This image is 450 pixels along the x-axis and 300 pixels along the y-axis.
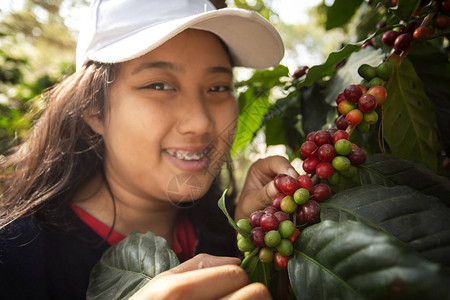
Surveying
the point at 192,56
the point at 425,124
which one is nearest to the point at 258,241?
the point at 425,124

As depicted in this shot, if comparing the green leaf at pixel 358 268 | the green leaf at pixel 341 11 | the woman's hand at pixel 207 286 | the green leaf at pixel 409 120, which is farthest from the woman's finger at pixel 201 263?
the green leaf at pixel 341 11

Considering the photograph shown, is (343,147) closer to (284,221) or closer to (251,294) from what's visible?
(284,221)

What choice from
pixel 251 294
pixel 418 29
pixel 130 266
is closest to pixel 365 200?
pixel 251 294

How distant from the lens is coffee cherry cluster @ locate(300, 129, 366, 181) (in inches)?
23.8

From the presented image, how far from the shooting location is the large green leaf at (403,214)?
466mm

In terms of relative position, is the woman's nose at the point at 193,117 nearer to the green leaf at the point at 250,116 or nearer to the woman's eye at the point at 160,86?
the woman's eye at the point at 160,86

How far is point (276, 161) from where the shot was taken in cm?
99

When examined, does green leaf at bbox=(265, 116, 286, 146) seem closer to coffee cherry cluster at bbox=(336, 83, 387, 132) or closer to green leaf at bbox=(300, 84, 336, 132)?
green leaf at bbox=(300, 84, 336, 132)

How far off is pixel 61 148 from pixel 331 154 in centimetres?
104

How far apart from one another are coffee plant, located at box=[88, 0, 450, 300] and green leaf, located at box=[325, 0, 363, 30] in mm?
11

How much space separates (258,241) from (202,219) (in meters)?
0.98

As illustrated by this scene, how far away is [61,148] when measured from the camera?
1.21 m

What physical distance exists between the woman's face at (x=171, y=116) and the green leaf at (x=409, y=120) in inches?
21.2

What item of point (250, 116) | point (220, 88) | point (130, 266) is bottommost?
point (130, 266)
